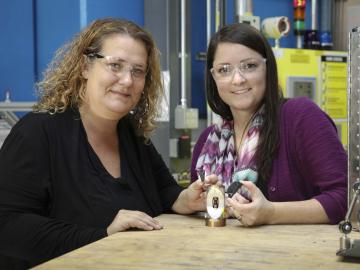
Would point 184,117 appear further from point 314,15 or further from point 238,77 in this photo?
point 314,15

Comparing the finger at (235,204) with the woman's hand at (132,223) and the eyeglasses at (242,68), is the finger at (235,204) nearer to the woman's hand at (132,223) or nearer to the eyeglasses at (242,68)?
the woman's hand at (132,223)

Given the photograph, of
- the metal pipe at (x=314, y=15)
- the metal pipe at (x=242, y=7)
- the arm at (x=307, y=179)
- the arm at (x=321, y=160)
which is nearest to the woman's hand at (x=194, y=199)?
the arm at (x=307, y=179)

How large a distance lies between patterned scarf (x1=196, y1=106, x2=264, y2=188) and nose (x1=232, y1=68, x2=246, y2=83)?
15 cm

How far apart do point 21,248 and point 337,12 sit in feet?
12.5

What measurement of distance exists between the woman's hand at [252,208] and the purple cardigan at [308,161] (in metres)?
0.20

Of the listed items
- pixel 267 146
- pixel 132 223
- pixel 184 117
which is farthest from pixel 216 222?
pixel 184 117

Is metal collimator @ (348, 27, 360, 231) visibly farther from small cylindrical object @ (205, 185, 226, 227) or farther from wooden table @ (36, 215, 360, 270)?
small cylindrical object @ (205, 185, 226, 227)

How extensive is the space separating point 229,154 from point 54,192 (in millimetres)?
660

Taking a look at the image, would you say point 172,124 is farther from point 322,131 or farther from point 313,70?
point 322,131

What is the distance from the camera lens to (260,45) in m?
1.87

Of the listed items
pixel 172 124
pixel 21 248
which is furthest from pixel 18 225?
pixel 172 124

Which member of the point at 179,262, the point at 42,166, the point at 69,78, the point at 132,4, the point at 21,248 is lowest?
the point at 21,248

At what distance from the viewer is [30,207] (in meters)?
1.61

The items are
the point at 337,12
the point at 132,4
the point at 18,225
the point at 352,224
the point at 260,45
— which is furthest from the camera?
the point at 337,12
